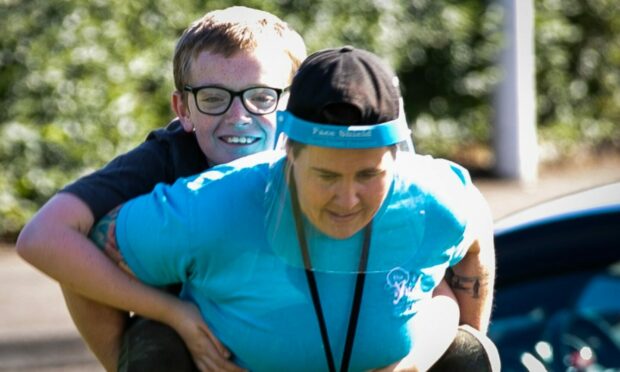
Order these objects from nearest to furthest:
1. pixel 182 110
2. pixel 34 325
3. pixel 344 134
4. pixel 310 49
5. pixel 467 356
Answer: pixel 344 134
pixel 467 356
pixel 182 110
pixel 34 325
pixel 310 49

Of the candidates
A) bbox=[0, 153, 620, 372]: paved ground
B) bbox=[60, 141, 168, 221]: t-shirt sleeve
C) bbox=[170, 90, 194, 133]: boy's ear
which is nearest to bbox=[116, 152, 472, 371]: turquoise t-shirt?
bbox=[60, 141, 168, 221]: t-shirt sleeve

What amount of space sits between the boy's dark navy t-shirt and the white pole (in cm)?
866

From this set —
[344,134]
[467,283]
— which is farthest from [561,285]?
[344,134]

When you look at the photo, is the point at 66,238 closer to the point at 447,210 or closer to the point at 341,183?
the point at 341,183

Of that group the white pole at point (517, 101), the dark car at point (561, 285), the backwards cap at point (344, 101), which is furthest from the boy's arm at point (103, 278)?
the white pole at point (517, 101)

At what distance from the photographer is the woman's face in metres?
2.59

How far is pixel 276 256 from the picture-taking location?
273 cm

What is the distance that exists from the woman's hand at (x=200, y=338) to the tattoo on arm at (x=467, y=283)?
55 centimetres

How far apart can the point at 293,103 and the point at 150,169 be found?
0.54 meters

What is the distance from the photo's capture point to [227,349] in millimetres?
2824

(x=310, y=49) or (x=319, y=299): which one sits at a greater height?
(x=319, y=299)

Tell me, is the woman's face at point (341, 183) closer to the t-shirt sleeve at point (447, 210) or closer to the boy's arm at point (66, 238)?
the t-shirt sleeve at point (447, 210)

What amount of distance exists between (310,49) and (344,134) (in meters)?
7.58

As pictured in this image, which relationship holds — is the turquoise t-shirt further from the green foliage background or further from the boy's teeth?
the green foliage background
